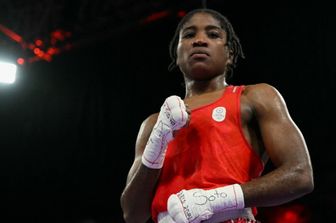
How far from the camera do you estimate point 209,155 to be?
1.89 meters

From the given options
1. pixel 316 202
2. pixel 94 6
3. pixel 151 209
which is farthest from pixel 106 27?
pixel 151 209

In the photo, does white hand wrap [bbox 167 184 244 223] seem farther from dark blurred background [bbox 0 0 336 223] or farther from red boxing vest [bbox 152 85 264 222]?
dark blurred background [bbox 0 0 336 223]

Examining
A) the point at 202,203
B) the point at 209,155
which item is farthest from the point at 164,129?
the point at 202,203

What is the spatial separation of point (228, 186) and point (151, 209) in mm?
408

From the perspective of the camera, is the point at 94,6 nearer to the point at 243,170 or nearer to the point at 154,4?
the point at 154,4

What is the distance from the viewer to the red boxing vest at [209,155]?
1.85 metres

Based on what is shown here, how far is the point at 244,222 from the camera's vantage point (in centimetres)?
177

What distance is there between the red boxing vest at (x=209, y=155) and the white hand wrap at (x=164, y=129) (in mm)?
86

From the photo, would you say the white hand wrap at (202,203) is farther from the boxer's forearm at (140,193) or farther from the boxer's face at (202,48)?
the boxer's face at (202,48)

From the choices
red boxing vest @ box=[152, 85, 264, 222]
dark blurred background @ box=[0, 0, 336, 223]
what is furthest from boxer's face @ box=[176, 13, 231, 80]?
dark blurred background @ box=[0, 0, 336, 223]

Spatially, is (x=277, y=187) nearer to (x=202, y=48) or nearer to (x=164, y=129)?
(x=164, y=129)

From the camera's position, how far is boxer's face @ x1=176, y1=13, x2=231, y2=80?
2.23m

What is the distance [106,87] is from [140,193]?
211 inches

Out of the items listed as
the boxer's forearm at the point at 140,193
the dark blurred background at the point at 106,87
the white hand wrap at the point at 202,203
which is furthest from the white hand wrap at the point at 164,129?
the dark blurred background at the point at 106,87
